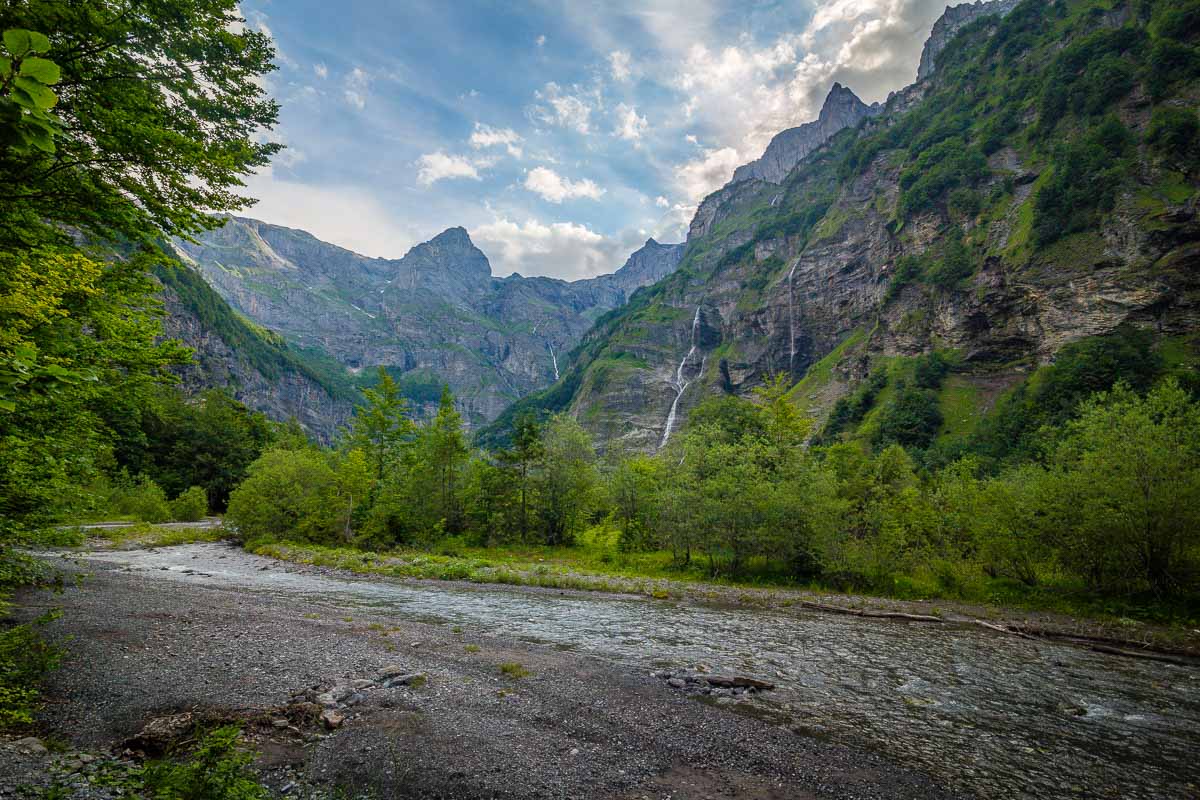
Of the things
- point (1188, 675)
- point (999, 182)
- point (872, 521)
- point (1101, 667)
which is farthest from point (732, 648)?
point (999, 182)

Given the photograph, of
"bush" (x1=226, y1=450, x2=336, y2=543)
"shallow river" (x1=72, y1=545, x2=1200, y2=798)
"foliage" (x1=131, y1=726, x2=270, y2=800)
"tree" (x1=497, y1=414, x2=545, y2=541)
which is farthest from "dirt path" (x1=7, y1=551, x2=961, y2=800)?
"tree" (x1=497, y1=414, x2=545, y2=541)

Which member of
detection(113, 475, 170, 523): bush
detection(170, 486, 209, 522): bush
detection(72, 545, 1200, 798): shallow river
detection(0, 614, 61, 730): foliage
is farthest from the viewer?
detection(170, 486, 209, 522): bush

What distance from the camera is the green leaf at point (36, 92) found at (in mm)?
2105

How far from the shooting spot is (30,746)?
775cm

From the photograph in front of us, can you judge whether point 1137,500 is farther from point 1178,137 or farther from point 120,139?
point 1178,137

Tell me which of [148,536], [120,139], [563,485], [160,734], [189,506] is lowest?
[148,536]

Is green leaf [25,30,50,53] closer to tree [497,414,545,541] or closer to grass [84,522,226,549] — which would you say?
tree [497,414,545,541]

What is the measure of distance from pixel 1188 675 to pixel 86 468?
32.6m

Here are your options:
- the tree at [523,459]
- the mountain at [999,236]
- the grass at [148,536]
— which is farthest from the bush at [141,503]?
the mountain at [999,236]

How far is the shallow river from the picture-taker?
34.6 feet

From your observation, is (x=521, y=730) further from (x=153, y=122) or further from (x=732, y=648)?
(x=153, y=122)

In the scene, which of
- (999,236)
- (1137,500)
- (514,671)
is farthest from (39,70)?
(999,236)

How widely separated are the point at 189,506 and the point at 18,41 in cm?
7502

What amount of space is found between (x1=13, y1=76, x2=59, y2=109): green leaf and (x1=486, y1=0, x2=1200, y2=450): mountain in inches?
4070
